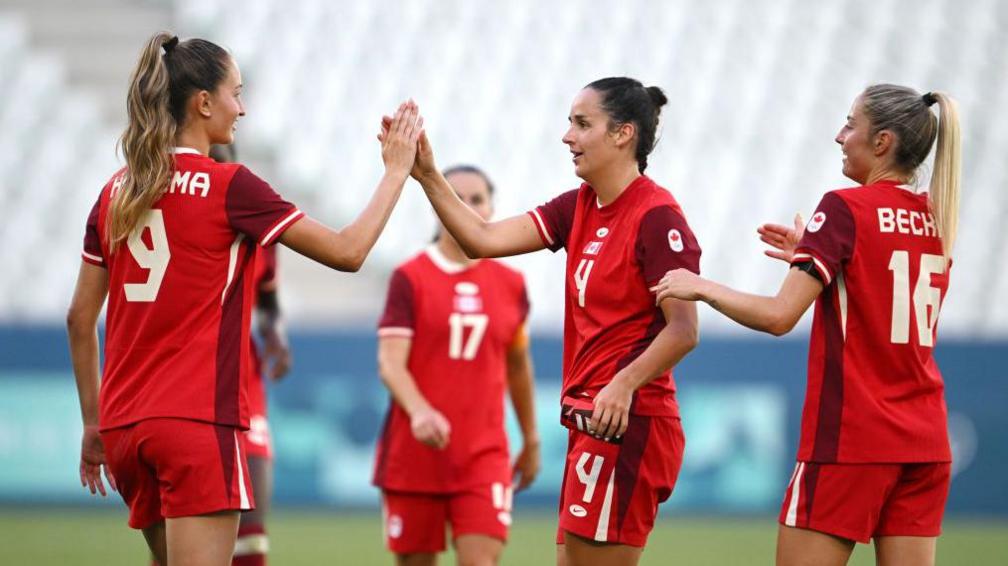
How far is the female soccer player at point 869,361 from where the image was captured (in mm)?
4238

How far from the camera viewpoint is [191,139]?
14.3ft

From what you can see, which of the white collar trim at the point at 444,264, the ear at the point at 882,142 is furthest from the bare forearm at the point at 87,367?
the ear at the point at 882,142

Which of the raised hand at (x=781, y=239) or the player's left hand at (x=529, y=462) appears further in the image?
the player's left hand at (x=529, y=462)

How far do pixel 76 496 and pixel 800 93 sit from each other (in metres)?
10.7

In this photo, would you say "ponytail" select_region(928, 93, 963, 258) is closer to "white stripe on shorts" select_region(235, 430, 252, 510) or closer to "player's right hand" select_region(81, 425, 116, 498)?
"white stripe on shorts" select_region(235, 430, 252, 510)

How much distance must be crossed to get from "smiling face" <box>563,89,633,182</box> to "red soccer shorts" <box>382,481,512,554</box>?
2.14m

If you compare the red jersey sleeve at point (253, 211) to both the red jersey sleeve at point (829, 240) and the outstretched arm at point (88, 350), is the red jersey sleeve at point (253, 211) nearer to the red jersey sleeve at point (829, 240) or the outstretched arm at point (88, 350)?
the outstretched arm at point (88, 350)

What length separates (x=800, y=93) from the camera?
17.9 m

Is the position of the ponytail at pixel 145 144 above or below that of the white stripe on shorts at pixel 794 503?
above

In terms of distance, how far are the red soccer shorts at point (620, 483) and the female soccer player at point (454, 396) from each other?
1557mm

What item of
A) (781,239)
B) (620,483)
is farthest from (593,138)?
(620,483)

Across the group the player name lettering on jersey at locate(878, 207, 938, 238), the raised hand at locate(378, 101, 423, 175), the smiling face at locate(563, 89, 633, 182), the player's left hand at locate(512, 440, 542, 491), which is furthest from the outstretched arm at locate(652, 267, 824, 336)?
the player's left hand at locate(512, 440, 542, 491)

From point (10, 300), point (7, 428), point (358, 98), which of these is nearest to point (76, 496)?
point (7, 428)

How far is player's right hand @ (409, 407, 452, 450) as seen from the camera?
5977mm
